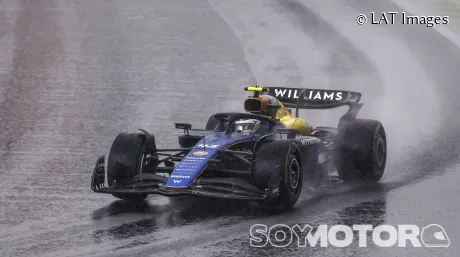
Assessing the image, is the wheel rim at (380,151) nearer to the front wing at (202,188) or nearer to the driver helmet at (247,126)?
the driver helmet at (247,126)

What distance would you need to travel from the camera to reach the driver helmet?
1163 centimetres

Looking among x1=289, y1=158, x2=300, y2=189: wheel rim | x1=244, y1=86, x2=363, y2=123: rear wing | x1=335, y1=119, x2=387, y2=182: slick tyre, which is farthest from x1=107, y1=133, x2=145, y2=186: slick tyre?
x1=244, y1=86, x2=363, y2=123: rear wing

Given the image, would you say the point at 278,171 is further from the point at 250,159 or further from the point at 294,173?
the point at 250,159

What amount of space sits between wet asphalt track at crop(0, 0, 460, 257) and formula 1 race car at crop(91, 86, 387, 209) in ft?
0.94

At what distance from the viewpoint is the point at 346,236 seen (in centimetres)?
863

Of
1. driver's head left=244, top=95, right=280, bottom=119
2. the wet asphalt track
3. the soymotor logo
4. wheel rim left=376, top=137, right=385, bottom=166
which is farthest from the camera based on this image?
wheel rim left=376, top=137, right=385, bottom=166

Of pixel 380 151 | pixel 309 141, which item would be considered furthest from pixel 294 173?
pixel 380 151

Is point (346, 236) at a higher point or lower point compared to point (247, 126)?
lower

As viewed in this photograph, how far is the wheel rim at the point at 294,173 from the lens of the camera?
10367 millimetres

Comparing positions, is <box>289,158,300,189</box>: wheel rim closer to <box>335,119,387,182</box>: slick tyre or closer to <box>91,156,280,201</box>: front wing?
<box>91,156,280,201</box>: front wing

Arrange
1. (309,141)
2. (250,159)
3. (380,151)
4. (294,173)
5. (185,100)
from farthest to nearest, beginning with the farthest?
(185,100), (380,151), (309,141), (250,159), (294,173)

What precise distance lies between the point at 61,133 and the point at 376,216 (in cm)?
813

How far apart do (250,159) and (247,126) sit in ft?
2.94

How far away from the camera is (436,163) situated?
1348cm
